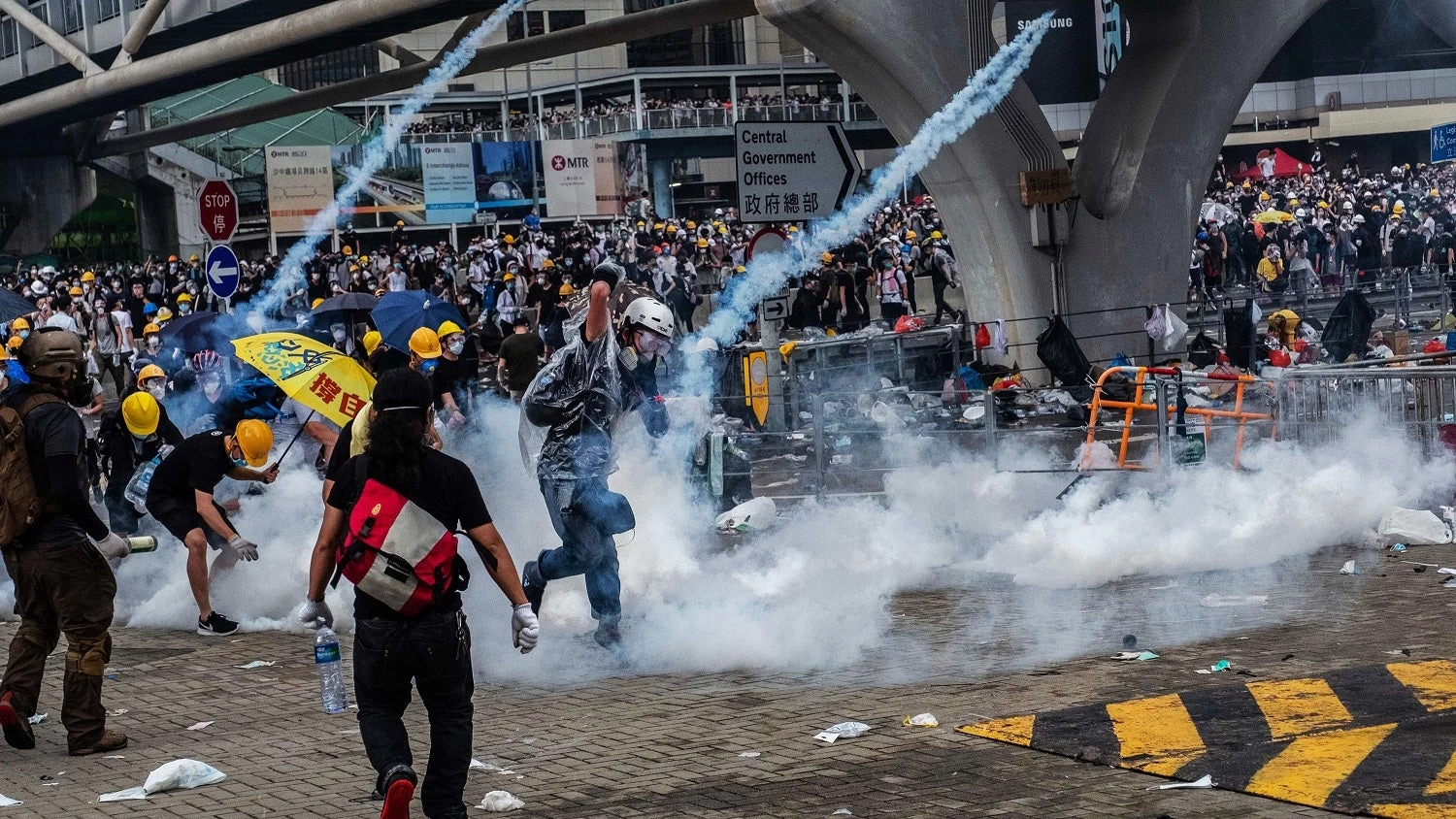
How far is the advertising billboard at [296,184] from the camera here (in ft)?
113

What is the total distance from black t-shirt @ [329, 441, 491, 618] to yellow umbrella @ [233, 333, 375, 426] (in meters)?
4.82

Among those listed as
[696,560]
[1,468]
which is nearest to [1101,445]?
[696,560]

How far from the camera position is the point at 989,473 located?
1236cm

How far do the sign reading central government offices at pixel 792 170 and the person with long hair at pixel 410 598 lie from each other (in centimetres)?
908

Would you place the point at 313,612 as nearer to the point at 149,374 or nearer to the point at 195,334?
the point at 149,374

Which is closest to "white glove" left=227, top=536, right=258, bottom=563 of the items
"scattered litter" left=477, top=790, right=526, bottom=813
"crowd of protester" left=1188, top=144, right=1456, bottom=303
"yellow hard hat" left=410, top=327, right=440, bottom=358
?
"scattered litter" left=477, top=790, right=526, bottom=813

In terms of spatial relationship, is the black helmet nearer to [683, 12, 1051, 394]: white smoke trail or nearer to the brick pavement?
the brick pavement

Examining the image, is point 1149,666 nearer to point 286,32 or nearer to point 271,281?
point 286,32

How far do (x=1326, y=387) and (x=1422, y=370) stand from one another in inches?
25.7

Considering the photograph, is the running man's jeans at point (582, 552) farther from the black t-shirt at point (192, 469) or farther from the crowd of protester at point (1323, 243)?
the crowd of protester at point (1323, 243)

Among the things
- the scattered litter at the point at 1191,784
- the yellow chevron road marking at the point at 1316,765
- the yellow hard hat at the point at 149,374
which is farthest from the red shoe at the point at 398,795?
the yellow hard hat at the point at 149,374

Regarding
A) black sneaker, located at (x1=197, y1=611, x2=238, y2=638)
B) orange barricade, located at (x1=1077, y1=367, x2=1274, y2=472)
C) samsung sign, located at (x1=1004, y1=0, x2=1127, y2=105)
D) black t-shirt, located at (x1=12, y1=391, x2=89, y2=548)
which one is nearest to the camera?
black t-shirt, located at (x1=12, y1=391, x2=89, y2=548)

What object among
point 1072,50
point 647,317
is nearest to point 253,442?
point 647,317

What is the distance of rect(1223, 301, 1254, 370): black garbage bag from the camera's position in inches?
800
